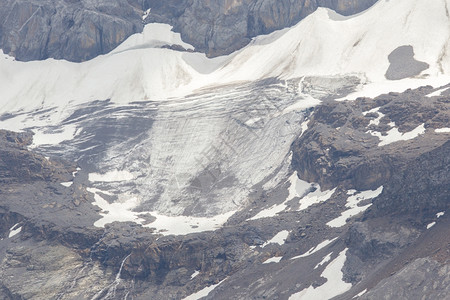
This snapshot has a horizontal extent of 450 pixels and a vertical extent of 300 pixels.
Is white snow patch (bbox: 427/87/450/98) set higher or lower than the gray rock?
lower

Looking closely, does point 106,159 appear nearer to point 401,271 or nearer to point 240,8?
point 240,8

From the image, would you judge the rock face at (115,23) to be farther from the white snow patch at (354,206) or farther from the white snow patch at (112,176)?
the white snow patch at (354,206)

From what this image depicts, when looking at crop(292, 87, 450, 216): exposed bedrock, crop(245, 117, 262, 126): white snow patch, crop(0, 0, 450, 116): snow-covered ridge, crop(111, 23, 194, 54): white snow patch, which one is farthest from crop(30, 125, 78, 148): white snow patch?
crop(292, 87, 450, 216): exposed bedrock

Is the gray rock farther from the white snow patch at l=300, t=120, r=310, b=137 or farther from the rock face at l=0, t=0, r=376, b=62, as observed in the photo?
the rock face at l=0, t=0, r=376, b=62

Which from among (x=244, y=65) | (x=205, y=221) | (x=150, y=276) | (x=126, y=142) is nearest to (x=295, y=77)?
(x=244, y=65)

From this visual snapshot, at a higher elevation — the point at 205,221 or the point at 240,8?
the point at 240,8

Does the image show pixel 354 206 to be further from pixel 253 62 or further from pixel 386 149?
pixel 253 62

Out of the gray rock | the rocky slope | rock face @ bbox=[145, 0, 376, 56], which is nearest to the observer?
the rocky slope
